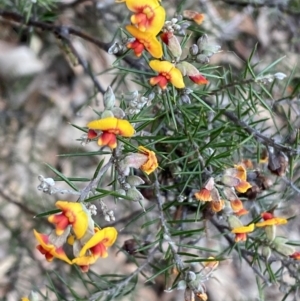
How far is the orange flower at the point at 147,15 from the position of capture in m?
0.60

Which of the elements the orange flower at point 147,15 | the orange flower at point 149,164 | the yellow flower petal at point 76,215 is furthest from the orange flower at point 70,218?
the orange flower at point 147,15

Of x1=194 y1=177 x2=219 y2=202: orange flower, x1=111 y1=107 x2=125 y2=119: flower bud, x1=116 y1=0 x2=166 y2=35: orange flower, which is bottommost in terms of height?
x1=194 y1=177 x2=219 y2=202: orange flower

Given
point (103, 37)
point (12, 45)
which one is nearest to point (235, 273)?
point (103, 37)

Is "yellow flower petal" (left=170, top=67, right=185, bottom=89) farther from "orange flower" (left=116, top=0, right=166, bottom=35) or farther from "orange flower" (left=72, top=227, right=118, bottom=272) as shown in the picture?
"orange flower" (left=72, top=227, right=118, bottom=272)

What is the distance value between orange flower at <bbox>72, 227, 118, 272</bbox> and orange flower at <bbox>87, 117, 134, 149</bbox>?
0.34ft

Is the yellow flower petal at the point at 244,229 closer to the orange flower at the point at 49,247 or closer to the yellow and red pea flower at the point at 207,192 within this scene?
the yellow and red pea flower at the point at 207,192

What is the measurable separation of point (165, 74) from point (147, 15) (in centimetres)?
8

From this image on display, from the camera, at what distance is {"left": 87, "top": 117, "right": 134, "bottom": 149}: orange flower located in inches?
22.9

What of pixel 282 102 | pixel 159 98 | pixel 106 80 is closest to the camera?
pixel 159 98

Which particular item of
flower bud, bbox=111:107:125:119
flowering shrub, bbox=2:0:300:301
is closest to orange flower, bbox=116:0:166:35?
flowering shrub, bbox=2:0:300:301

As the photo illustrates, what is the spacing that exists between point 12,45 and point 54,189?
170cm

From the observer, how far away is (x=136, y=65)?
103 cm

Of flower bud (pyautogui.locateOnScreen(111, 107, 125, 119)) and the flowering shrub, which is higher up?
flower bud (pyautogui.locateOnScreen(111, 107, 125, 119))

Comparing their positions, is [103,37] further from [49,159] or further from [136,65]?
[136,65]
